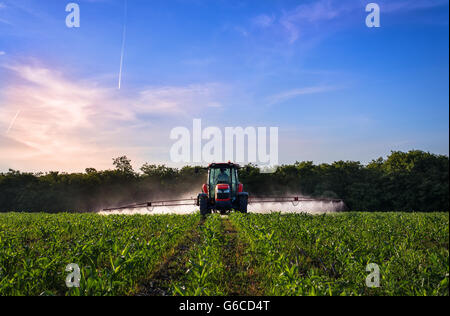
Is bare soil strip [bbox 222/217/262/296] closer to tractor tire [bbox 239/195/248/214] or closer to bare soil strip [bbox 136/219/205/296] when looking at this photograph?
bare soil strip [bbox 136/219/205/296]

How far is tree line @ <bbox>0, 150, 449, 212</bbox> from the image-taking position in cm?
3850

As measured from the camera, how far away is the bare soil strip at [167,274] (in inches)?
223

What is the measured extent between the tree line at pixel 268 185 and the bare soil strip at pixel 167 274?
1386 inches

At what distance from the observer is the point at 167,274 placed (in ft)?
22.1

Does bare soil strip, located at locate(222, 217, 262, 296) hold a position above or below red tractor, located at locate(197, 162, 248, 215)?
below

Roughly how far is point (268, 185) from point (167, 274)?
44391mm

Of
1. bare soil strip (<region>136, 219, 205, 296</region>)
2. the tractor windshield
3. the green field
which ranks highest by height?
the tractor windshield

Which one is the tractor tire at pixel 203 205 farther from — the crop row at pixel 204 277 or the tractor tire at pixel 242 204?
the crop row at pixel 204 277

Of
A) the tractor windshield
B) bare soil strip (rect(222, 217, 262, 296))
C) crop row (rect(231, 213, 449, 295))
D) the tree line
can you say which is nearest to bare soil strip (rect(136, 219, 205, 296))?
bare soil strip (rect(222, 217, 262, 296))

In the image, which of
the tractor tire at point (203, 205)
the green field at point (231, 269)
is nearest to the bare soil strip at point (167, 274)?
the green field at point (231, 269)

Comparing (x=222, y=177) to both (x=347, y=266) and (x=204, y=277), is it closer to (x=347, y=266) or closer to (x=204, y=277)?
(x=347, y=266)

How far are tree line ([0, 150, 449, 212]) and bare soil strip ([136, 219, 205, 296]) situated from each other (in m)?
35.2
